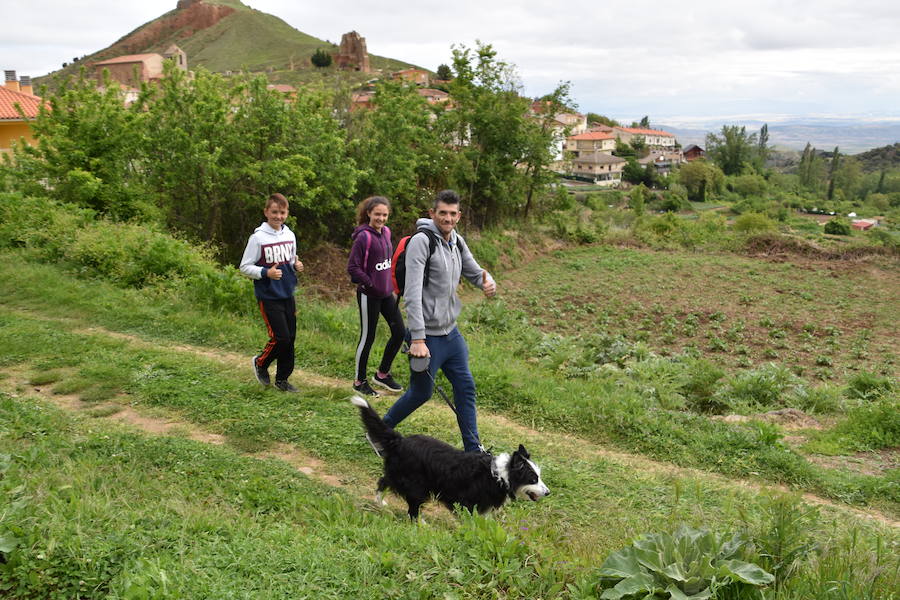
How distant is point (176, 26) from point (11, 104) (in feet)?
461

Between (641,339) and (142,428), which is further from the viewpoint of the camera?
(641,339)

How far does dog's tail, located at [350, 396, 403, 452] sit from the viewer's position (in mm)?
4227

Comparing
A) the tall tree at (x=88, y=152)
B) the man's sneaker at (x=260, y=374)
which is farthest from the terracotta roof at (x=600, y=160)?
the man's sneaker at (x=260, y=374)

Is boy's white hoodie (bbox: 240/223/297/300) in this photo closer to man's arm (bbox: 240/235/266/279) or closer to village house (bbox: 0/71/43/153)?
man's arm (bbox: 240/235/266/279)

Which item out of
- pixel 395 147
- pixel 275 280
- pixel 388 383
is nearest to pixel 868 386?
pixel 388 383

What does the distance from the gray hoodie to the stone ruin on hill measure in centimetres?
10762

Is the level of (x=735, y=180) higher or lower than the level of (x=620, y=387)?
higher

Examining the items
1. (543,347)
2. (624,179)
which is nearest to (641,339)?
(543,347)

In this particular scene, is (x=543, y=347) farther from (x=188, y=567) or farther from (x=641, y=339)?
(x=188, y=567)

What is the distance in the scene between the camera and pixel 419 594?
2.88m

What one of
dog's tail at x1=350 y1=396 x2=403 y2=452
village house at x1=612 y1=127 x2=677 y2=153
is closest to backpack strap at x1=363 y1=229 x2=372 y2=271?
dog's tail at x1=350 y1=396 x2=403 y2=452

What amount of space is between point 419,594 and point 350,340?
19.5ft

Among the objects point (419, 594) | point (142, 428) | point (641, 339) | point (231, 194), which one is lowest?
point (641, 339)

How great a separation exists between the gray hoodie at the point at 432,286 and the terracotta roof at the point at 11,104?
102ft
